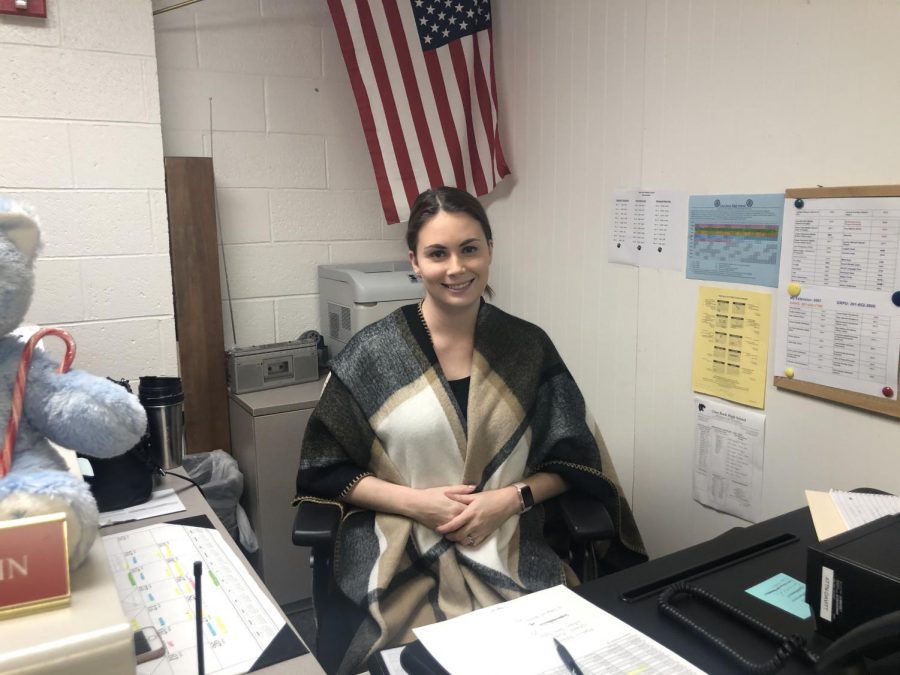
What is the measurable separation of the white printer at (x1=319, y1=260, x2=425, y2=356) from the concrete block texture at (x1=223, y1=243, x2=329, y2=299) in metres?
0.07

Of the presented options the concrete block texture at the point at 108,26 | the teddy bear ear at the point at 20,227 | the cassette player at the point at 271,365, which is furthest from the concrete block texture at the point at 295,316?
the teddy bear ear at the point at 20,227

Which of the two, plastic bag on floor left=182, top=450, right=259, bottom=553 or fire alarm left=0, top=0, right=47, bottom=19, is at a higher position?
fire alarm left=0, top=0, right=47, bottom=19

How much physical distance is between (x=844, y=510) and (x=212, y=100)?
2274 mm

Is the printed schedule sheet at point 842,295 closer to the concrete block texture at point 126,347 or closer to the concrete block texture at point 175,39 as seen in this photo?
the concrete block texture at point 126,347

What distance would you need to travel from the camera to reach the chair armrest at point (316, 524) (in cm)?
134

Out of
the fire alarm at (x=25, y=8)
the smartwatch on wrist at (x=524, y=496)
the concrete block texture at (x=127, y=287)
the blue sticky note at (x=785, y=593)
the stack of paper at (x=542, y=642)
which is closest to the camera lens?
the stack of paper at (x=542, y=642)

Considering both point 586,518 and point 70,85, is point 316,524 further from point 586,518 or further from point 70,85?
point 70,85

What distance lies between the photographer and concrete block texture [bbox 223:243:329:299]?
2.54 metres

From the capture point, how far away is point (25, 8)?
1901 millimetres

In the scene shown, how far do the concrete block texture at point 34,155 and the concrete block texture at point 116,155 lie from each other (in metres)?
0.03

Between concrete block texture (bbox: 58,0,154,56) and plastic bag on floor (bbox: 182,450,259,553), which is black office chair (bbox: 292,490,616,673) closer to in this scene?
plastic bag on floor (bbox: 182,450,259,553)

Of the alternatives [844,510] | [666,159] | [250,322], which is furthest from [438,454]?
[250,322]

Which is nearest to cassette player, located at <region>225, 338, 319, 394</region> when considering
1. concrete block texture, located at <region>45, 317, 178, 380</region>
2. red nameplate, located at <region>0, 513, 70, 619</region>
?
concrete block texture, located at <region>45, 317, 178, 380</region>

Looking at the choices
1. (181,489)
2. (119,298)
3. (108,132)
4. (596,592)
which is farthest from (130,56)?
(596,592)
